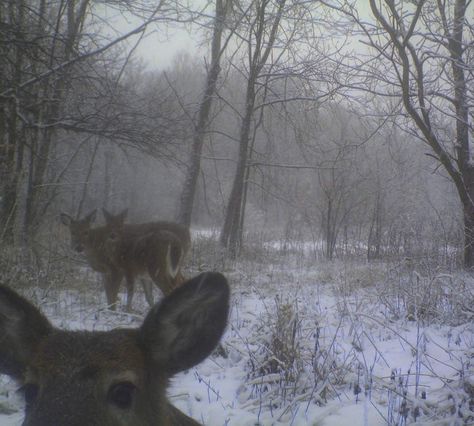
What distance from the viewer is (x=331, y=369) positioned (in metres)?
3.96

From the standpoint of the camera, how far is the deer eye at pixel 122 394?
2.01 metres

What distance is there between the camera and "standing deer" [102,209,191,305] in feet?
25.1

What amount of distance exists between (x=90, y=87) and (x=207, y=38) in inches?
297

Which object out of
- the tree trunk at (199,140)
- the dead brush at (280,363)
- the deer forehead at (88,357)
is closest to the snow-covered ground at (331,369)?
the dead brush at (280,363)

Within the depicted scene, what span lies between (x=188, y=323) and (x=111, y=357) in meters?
0.41

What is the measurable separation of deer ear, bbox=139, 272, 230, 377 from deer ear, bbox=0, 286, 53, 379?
1.84 ft

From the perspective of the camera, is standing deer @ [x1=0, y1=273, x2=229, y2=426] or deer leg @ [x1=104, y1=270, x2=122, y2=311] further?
deer leg @ [x1=104, y1=270, x2=122, y2=311]

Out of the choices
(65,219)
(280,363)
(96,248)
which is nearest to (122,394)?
(280,363)

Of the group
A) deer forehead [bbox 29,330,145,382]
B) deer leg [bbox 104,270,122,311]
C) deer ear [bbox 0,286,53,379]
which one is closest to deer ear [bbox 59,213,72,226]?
deer leg [bbox 104,270,122,311]

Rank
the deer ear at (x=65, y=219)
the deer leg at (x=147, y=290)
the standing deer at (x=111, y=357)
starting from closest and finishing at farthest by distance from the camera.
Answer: the standing deer at (x=111, y=357), the deer leg at (x=147, y=290), the deer ear at (x=65, y=219)

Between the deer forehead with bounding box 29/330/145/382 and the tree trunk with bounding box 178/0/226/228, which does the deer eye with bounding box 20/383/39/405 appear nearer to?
the deer forehead with bounding box 29/330/145/382

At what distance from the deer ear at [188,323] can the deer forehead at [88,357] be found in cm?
12

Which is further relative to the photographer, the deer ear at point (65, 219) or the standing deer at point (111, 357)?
the deer ear at point (65, 219)

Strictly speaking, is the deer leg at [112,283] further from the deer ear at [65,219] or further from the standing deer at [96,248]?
the deer ear at [65,219]
